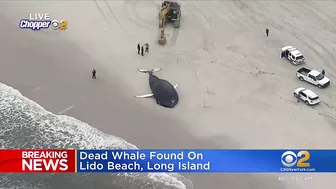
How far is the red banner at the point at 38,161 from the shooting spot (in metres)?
36.9

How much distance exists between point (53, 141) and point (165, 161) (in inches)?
401

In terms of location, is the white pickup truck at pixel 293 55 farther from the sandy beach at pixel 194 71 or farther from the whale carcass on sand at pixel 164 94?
the whale carcass on sand at pixel 164 94

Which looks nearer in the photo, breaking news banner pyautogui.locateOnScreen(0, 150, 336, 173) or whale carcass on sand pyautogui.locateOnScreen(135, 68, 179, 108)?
breaking news banner pyautogui.locateOnScreen(0, 150, 336, 173)

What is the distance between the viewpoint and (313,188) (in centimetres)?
3831

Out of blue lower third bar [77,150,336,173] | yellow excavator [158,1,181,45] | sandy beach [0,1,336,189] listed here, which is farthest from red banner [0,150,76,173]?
yellow excavator [158,1,181,45]

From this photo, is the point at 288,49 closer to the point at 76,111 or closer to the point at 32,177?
the point at 76,111

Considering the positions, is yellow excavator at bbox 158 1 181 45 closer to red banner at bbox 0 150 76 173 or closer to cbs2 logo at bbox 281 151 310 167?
red banner at bbox 0 150 76 173

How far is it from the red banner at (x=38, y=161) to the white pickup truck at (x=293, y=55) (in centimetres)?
2451

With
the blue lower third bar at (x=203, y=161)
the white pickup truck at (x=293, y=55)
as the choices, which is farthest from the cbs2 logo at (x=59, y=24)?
the white pickup truck at (x=293, y=55)

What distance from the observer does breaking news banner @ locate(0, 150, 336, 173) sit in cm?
3716

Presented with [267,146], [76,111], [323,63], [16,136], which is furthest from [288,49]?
[16,136]

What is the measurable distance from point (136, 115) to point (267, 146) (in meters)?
11.3

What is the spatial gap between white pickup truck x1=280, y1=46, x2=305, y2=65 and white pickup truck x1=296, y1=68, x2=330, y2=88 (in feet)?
6.73

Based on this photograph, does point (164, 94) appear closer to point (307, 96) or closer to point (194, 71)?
point (194, 71)
